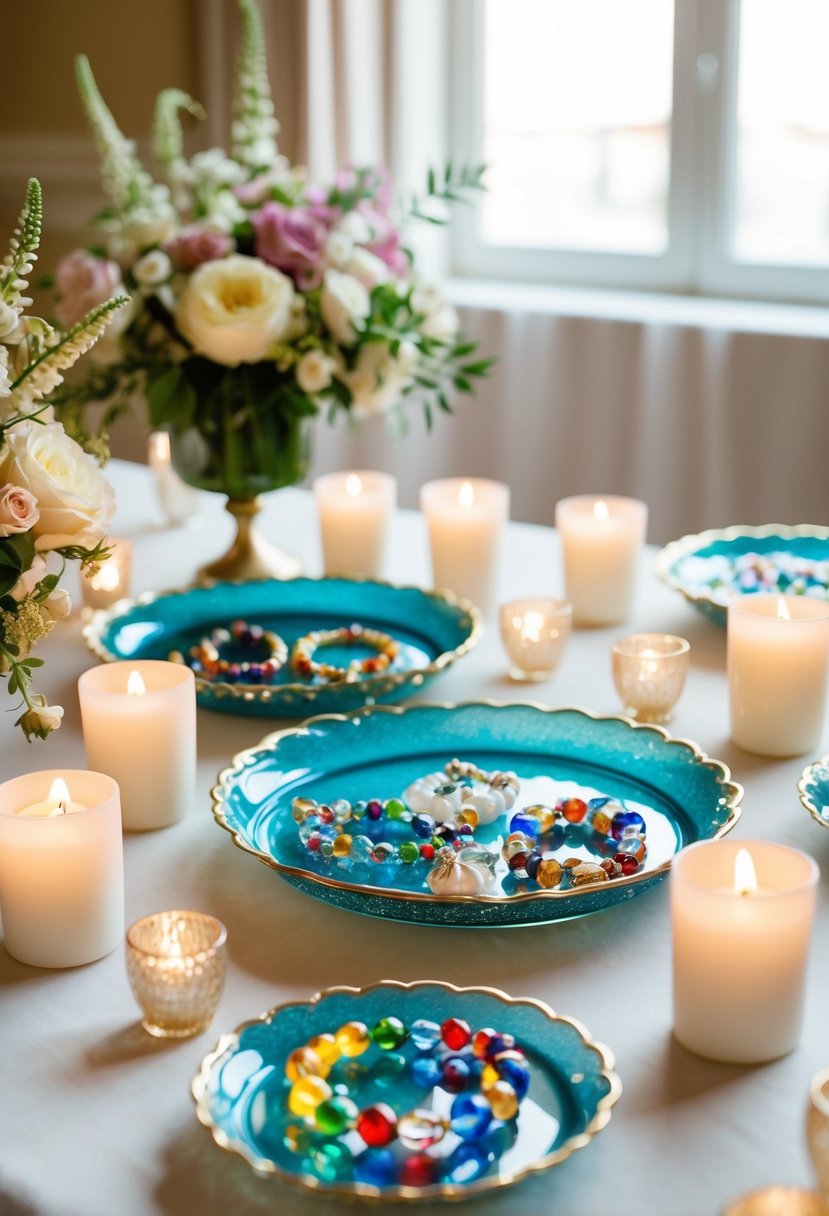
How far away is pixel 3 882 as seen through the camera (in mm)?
961

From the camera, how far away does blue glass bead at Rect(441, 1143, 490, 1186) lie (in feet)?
2.37

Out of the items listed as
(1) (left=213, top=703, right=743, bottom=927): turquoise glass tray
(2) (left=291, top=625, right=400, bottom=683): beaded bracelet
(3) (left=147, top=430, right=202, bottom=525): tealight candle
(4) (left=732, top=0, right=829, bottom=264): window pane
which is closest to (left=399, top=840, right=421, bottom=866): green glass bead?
(1) (left=213, top=703, right=743, bottom=927): turquoise glass tray

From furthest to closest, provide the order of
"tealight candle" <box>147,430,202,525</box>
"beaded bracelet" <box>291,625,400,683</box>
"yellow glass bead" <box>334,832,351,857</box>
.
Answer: "tealight candle" <box>147,430,202,525</box>
"beaded bracelet" <box>291,625,400,683</box>
"yellow glass bead" <box>334,832,351,857</box>

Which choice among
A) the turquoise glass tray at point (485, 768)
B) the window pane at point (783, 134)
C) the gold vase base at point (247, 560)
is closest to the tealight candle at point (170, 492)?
the gold vase base at point (247, 560)

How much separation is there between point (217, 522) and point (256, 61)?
62cm

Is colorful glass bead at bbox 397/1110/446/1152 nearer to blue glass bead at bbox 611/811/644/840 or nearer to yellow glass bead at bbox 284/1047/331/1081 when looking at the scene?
yellow glass bead at bbox 284/1047/331/1081

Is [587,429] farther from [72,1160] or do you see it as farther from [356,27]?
[72,1160]

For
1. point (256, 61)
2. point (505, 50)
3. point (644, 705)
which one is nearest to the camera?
point (644, 705)

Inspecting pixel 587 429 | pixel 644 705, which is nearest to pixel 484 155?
pixel 587 429

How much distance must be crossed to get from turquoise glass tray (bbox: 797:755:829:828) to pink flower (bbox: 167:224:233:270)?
884mm

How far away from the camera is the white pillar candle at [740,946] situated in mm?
816

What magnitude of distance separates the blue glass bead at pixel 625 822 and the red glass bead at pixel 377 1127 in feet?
1.25

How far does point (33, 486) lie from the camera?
39.5 inches

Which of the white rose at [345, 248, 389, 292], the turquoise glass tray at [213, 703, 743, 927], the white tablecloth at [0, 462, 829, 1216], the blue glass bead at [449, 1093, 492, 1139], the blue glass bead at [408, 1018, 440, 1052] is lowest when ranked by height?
the white tablecloth at [0, 462, 829, 1216]
